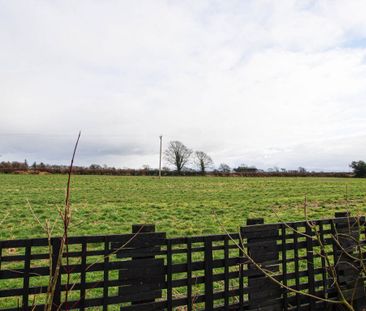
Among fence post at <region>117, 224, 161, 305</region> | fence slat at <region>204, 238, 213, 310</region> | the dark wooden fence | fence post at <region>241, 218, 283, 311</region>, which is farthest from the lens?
fence post at <region>241, 218, 283, 311</region>

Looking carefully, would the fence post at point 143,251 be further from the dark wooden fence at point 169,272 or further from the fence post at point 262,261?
the fence post at point 262,261

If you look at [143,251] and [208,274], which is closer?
[143,251]

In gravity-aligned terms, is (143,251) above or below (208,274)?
above

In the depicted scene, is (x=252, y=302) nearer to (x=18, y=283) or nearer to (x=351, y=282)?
(x=351, y=282)

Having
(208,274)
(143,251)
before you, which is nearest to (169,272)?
(143,251)

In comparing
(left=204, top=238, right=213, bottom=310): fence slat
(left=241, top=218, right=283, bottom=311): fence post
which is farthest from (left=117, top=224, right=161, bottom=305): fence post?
(left=241, top=218, right=283, bottom=311): fence post

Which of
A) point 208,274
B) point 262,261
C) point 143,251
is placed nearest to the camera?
point 143,251

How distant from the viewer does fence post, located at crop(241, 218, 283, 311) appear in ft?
13.7

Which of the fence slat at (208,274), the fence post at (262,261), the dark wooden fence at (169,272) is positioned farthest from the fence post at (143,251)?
the fence post at (262,261)

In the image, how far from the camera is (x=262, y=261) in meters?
4.22

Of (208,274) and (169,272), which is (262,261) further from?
(169,272)

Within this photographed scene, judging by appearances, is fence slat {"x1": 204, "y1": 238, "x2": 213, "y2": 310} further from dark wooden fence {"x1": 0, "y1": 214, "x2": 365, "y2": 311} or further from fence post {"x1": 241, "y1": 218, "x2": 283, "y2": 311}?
fence post {"x1": 241, "y1": 218, "x2": 283, "y2": 311}

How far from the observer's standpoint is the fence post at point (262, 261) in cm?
416

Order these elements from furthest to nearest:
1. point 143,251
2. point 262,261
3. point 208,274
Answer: point 262,261 < point 208,274 < point 143,251
